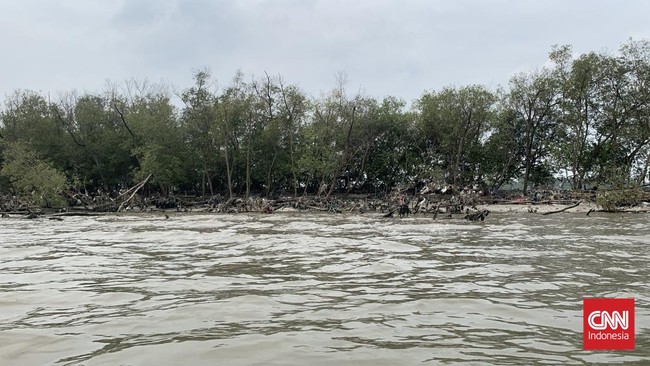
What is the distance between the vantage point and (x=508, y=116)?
4416 cm

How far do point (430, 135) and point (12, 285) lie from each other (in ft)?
136

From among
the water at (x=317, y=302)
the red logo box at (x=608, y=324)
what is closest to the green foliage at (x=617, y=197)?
the water at (x=317, y=302)

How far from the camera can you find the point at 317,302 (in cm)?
603

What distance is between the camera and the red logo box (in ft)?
13.6

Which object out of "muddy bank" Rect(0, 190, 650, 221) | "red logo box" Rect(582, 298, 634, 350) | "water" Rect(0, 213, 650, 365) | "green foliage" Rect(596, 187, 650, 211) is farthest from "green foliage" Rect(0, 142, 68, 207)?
"red logo box" Rect(582, 298, 634, 350)

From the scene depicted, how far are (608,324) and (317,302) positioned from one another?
298 centimetres

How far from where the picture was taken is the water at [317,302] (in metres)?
4.12

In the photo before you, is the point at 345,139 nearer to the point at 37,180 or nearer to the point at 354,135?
the point at 354,135

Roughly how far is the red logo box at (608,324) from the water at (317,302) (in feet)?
0.32

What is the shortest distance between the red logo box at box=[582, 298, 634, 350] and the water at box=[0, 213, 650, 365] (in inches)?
3.9

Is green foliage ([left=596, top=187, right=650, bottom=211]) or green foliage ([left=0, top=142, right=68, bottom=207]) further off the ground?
green foliage ([left=0, top=142, right=68, bottom=207])

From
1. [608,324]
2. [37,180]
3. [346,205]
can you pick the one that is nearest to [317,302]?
[608,324]

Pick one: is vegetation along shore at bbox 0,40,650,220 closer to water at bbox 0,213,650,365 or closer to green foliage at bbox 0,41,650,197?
green foliage at bbox 0,41,650,197

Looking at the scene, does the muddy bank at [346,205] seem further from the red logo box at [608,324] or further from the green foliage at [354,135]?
the red logo box at [608,324]
